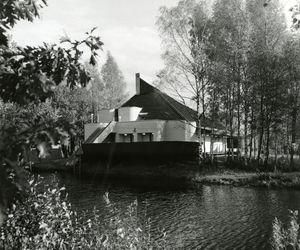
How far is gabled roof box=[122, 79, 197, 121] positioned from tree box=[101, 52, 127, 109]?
10.4 metres

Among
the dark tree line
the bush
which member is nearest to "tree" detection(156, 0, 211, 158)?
the dark tree line

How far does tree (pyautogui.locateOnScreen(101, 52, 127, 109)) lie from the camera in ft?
→ 177

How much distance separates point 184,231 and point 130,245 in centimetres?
719

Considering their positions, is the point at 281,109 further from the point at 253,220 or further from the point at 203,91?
the point at 253,220

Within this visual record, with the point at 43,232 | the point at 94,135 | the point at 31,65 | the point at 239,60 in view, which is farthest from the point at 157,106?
the point at 31,65

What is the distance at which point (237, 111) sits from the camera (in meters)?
30.7

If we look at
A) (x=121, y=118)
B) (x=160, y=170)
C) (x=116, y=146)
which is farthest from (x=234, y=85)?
(x=121, y=118)

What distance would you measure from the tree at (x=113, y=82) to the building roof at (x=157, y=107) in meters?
10.4

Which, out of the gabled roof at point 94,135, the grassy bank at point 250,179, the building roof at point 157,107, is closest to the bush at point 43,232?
the grassy bank at point 250,179

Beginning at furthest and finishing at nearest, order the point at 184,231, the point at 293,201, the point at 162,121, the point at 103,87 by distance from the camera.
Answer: the point at 103,87 → the point at 162,121 → the point at 293,201 → the point at 184,231

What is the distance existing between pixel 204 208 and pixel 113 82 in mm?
41814

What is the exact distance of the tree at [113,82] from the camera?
53.8 m

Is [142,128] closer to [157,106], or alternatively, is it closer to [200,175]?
[157,106]

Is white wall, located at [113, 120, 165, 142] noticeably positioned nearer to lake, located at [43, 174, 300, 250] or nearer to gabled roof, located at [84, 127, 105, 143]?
gabled roof, located at [84, 127, 105, 143]
